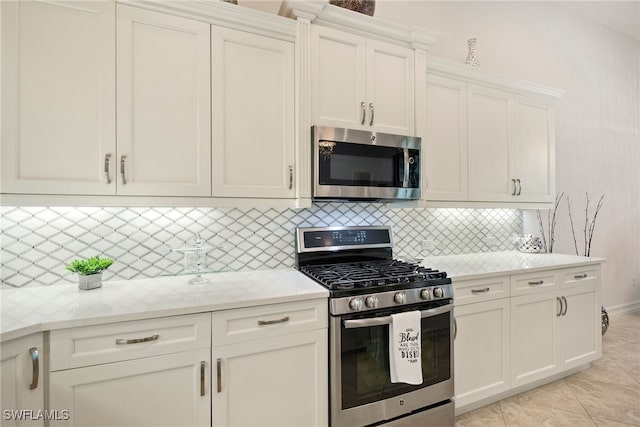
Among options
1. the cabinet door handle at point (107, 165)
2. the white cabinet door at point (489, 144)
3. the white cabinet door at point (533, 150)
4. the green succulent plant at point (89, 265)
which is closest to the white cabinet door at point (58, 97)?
the cabinet door handle at point (107, 165)

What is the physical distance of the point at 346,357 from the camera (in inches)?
62.6

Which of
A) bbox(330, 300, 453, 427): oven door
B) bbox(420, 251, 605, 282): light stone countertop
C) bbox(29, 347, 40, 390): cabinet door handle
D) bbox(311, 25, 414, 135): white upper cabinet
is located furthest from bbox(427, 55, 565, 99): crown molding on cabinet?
bbox(29, 347, 40, 390): cabinet door handle

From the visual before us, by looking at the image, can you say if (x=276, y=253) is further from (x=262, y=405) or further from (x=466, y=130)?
(x=466, y=130)

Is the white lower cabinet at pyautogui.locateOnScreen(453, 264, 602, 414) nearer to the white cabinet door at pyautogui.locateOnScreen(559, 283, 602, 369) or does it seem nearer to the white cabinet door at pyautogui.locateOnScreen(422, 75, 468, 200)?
the white cabinet door at pyautogui.locateOnScreen(559, 283, 602, 369)

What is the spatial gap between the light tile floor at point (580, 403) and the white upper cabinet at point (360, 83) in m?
1.98

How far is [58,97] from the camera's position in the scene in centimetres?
141

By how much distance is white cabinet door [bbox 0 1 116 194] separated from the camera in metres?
1.35

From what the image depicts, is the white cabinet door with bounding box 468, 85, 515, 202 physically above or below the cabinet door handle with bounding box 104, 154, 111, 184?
above

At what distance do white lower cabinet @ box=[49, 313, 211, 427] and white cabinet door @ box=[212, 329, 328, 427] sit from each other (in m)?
0.08

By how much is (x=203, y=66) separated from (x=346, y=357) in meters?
1.69

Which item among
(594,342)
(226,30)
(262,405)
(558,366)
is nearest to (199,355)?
(262,405)

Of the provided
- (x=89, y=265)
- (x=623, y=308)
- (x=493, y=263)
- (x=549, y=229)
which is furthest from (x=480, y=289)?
(x=623, y=308)

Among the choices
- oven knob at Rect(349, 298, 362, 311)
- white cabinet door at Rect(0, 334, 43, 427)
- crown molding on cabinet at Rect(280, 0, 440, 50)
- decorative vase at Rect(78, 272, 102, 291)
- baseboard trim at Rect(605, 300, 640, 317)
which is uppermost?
crown molding on cabinet at Rect(280, 0, 440, 50)

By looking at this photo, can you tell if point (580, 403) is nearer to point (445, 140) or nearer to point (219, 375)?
point (445, 140)
